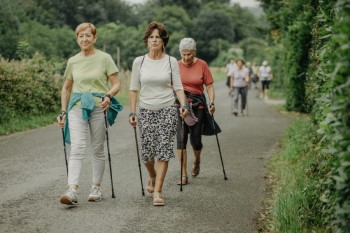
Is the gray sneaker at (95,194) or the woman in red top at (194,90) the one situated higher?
the woman in red top at (194,90)

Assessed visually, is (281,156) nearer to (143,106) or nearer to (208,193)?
(208,193)

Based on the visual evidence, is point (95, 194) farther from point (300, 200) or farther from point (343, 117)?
point (343, 117)

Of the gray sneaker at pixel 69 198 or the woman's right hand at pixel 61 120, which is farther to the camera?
the woman's right hand at pixel 61 120

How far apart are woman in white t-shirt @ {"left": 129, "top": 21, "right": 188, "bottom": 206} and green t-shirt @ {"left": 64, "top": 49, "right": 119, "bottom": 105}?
15.2 inches

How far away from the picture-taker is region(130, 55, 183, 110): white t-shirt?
22.1 feet

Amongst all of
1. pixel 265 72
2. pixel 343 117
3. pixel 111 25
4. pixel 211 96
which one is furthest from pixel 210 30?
pixel 343 117

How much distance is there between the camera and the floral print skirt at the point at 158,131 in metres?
6.78

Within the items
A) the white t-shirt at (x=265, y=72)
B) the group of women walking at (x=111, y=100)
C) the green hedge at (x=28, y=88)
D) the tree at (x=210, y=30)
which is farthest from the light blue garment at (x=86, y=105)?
the tree at (x=210, y=30)

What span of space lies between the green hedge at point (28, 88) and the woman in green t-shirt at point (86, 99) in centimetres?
767

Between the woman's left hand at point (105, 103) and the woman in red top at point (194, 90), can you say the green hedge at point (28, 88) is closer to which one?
the woman in red top at point (194, 90)

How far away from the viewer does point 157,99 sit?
6.77 meters

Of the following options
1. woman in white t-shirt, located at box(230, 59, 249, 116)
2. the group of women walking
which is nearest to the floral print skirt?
the group of women walking

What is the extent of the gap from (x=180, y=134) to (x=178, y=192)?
3.16 ft

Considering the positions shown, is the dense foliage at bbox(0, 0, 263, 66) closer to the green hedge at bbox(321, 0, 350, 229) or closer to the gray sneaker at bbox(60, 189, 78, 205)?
the gray sneaker at bbox(60, 189, 78, 205)
